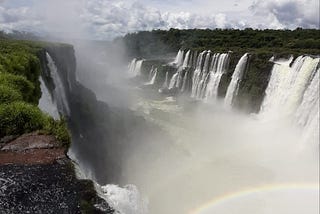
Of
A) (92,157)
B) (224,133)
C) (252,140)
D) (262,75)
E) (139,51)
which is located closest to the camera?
(92,157)

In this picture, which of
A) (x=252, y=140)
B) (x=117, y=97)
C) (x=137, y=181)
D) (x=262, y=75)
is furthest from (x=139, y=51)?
(x=137, y=181)

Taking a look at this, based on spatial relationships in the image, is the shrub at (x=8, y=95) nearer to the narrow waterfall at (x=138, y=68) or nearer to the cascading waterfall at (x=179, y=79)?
the cascading waterfall at (x=179, y=79)

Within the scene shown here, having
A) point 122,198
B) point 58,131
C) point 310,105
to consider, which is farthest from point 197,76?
point 122,198

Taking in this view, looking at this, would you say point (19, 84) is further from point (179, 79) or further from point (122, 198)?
point (179, 79)

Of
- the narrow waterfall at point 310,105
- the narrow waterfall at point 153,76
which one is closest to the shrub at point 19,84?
the narrow waterfall at point 310,105


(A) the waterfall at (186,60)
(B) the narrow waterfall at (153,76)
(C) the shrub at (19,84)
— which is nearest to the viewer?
(C) the shrub at (19,84)

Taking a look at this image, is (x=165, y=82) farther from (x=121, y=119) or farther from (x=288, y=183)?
(x=288, y=183)
